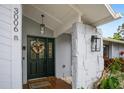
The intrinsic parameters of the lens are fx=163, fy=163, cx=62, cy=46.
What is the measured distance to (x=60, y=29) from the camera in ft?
22.8

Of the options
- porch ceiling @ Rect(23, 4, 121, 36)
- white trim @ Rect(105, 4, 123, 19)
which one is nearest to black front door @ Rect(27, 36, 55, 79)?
porch ceiling @ Rect(23, 4, 121, 36)

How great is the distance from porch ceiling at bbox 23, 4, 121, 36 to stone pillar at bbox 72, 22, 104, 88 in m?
0.31

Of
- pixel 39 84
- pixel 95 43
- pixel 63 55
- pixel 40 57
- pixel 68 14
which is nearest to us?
pixel 95 43

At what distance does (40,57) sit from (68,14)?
304 centimetres

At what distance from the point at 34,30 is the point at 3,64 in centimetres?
406

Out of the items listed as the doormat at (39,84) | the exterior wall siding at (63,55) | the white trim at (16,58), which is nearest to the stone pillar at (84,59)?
the doormat at (39,84)

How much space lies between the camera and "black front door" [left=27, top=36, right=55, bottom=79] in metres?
7.42

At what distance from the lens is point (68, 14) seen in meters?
5.46

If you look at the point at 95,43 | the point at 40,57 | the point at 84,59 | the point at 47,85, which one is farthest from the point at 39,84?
the point at 95,43

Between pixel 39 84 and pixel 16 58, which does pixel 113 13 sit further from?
pixel 39 84

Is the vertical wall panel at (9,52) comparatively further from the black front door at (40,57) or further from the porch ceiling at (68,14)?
the black front door at (40,57)

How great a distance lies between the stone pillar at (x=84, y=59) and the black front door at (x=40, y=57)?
312cm

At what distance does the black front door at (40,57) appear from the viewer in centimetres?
742

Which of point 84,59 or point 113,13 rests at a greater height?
point 113,13
